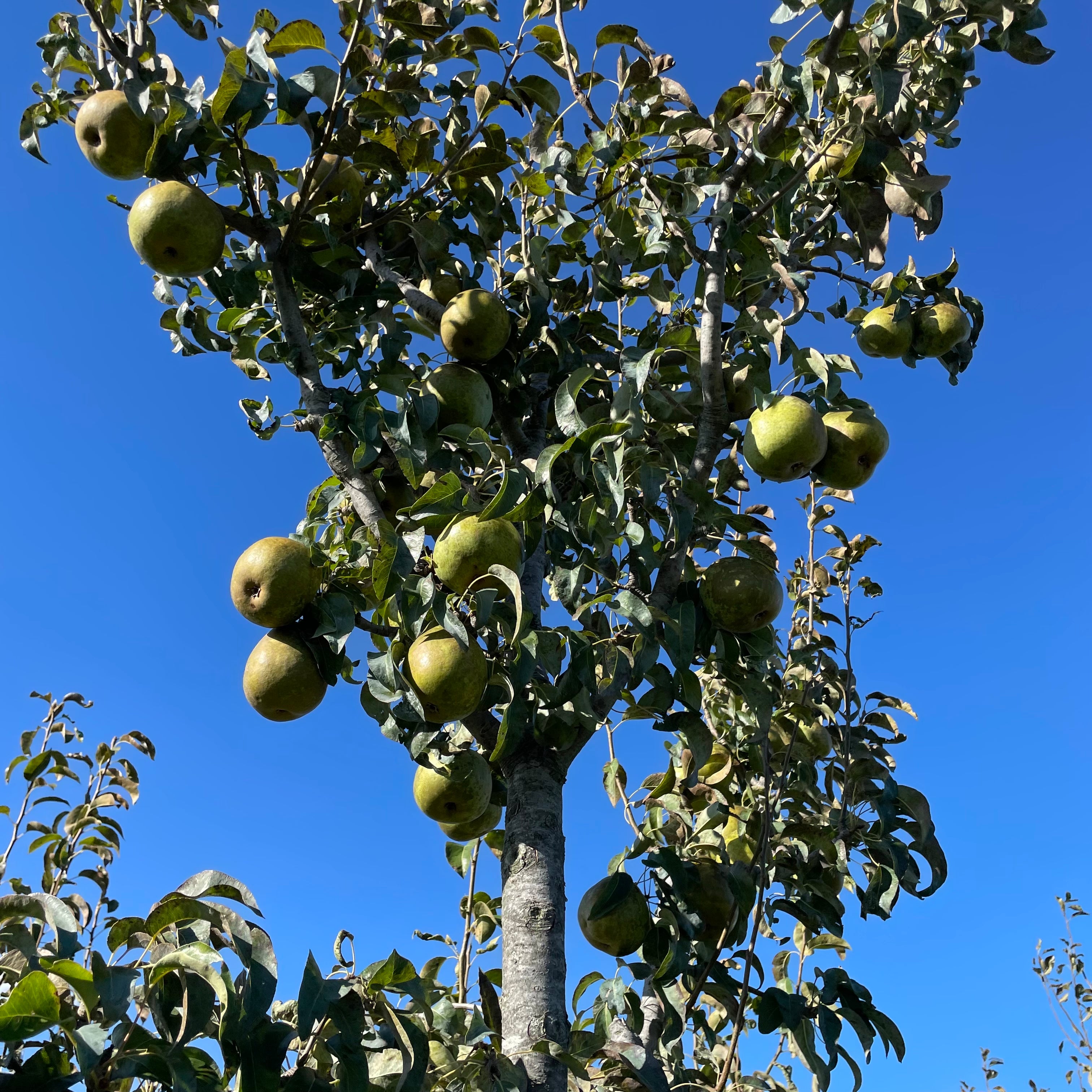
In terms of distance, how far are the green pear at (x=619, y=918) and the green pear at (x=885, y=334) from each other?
180 cm

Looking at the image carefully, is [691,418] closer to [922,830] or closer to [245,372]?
[922,830]

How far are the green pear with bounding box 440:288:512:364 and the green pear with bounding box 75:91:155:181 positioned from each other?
0.99 metres

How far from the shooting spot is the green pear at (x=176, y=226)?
110 inches

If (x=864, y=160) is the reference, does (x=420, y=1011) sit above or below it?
below

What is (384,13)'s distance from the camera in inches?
113

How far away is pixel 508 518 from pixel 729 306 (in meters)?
1.22

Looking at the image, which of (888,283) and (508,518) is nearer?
(508,518)

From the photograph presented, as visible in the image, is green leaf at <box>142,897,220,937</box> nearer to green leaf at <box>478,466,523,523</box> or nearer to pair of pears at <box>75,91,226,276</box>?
green leaf at <box>478,466,523,523</box>

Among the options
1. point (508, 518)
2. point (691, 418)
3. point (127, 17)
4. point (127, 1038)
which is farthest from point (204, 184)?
point (127, 1038)

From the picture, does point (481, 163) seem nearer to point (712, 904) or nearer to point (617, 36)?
point (617, 36)

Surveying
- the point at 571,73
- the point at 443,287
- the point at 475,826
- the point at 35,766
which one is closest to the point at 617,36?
the point at 571,73

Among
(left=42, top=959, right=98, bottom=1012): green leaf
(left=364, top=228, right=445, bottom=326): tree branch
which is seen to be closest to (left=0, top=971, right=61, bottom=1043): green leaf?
(left=42, top=959, right=98, bottom=1012): green leaf

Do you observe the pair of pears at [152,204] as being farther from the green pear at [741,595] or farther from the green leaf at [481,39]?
the green pear at [741,595]

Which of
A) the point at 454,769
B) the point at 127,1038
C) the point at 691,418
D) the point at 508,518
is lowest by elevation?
the point at 127,1038
